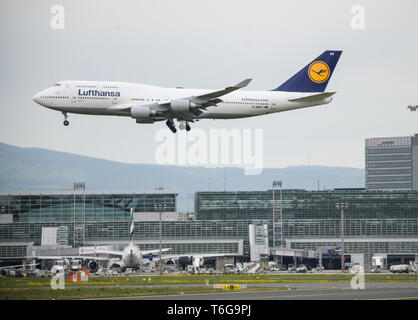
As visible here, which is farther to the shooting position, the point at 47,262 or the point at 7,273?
the point at 47,262

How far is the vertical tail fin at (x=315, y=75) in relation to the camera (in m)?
93.1

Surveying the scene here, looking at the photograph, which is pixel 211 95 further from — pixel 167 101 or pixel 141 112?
pixel 141 112

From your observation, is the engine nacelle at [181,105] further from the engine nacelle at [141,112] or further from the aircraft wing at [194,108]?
the engine nacelle at [141,112]

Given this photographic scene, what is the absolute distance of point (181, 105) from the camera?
8394 centimetres

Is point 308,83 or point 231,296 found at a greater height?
point 308,83

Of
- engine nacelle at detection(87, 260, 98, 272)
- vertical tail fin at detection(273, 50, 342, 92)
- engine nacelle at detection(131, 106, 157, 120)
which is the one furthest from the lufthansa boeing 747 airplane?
engine nacelle at detection(87, 260, 98, 272)

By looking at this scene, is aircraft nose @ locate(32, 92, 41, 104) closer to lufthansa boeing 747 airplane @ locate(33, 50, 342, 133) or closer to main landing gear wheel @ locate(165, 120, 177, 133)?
lufthansa boeing 747 airplane @ locate(33, 50, 342, 133)

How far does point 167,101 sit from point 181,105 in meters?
3.10

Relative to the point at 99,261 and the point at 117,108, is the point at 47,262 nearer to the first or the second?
the point at 99,261
